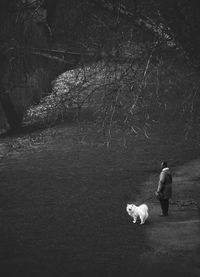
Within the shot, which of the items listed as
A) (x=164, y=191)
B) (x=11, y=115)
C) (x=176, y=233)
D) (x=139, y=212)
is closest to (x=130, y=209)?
(x=139, y=212)

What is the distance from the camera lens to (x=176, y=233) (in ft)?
47.3

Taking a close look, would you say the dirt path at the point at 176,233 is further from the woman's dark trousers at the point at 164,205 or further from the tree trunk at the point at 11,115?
the tree trunk at the point at 11,115

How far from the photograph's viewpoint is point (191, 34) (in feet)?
39.8

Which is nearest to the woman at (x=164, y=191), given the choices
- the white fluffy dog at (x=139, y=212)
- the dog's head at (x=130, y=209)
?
the white fluffy dog at (x=139, y=212)

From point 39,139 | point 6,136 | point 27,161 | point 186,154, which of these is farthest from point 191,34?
point 6,136

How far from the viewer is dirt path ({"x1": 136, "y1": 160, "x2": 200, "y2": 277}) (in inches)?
483

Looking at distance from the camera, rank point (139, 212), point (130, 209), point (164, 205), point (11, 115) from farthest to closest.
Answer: point (11, 115) → point (164, 205) → point (130, 209) → point (139, 212)

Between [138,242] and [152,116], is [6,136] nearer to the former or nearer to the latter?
[152,116]

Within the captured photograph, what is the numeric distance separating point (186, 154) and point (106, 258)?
12214 mm

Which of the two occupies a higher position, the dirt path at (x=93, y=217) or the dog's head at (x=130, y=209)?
the dog's head at (x=130, y=209)

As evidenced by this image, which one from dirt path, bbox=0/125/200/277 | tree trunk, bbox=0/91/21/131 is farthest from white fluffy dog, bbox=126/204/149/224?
tree trunk, bbox=0/91/21/131

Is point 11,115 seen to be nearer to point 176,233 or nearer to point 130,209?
point 130,209

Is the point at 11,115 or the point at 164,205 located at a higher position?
the point at 164,205

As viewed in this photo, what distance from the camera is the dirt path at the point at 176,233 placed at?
1226 cm
